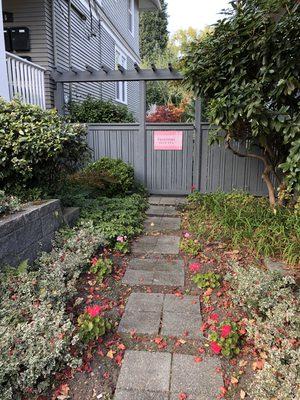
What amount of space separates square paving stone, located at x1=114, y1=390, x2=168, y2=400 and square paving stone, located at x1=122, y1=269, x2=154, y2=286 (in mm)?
1246

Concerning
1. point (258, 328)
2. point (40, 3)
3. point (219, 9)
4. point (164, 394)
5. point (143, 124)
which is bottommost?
point (164, 394)

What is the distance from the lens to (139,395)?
69.9 inches

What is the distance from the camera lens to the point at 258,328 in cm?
210

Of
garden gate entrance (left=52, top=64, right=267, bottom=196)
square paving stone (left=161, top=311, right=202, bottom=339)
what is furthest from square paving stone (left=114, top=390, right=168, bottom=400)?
garden gate entrance (left=52, top=64, right=267, bottom=196)

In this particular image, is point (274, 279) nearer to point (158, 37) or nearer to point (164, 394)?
point (164, 394)

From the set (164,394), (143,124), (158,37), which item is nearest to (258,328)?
(164,394)

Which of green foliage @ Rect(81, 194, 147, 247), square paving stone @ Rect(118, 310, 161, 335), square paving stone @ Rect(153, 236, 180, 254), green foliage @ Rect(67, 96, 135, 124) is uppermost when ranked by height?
green foliage @ Rect(67, 96, 135, 124)

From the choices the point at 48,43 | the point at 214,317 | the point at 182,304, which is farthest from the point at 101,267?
the point at 48,43

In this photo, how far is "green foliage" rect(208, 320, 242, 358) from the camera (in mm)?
2049

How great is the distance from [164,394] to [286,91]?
3096 millimetres

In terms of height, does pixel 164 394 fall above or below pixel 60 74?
below

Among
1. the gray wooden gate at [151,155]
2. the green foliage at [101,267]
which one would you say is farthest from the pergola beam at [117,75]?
the green foliage at [101,267]

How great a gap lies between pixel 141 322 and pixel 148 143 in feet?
14.1

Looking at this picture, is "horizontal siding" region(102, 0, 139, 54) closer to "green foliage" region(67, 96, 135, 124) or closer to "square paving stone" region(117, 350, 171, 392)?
"green foliage" region(67, 96, 135, 124)
